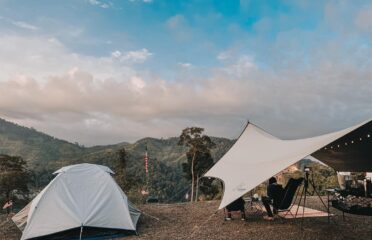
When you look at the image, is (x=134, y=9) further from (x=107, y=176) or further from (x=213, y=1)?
(x=107, y=176)

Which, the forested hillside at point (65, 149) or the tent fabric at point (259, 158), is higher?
the forested hillside at point (65, 149)

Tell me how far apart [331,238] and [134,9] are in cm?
890

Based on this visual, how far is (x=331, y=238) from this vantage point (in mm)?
5758

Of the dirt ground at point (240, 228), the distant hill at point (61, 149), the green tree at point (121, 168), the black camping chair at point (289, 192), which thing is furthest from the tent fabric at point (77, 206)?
the distant hill at point (61, 149)

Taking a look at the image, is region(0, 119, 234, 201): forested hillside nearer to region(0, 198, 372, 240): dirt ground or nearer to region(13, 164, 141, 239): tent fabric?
region(0, 198, 372, 240): dirt ground

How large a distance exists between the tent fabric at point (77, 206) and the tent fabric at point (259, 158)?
217 centimetres

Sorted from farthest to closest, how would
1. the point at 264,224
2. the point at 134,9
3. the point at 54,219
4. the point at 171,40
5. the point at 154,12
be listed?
the point at 171,40 → the point at 154,12 → the point at 134,9 → the point at 264,224 → the point at 54,219

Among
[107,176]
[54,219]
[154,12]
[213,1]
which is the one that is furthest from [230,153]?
[154,12]

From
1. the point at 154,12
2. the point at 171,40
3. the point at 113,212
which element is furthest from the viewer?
the point at 171,40

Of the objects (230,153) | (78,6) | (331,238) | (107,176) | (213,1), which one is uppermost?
(213,1)

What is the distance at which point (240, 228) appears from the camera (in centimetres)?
672

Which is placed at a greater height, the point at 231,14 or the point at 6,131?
the point at 6,131

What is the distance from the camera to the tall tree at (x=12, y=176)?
925 inches

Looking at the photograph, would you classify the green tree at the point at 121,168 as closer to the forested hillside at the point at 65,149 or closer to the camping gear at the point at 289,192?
the camping gear at the point at 289,192
